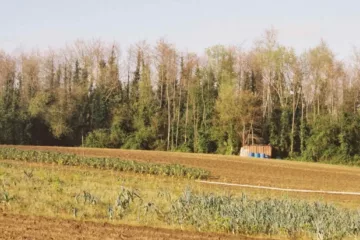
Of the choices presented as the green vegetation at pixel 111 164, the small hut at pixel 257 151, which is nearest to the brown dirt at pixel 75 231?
the green vegetation at pixel 111 164

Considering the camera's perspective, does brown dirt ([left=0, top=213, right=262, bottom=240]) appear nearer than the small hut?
Yes

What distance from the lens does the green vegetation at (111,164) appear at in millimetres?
31812

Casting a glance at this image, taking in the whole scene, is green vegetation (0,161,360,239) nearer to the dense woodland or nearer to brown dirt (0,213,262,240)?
brown dirt (0,213,262,240)

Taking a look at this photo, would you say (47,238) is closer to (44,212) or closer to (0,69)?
(44,212)

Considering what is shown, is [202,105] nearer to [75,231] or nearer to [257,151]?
[257,151]

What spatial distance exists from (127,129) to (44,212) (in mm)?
52593

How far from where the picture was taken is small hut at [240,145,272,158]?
190 feet

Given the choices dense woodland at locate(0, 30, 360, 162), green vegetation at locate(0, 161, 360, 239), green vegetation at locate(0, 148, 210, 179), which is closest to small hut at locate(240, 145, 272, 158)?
dense woodland at locate(0, 30, 360, 162)

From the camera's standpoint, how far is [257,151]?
191 feet

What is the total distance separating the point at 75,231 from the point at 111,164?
23001 mm

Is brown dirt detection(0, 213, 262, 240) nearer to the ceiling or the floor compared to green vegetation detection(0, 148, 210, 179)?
nearer to the floor

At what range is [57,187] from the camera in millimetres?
17969

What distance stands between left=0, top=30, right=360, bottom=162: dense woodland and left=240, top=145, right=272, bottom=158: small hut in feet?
6.34

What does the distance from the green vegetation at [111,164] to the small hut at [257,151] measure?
2482 cm
